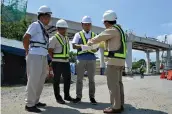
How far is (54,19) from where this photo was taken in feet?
115

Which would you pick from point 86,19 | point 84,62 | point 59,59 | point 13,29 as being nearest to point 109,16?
point 86,19

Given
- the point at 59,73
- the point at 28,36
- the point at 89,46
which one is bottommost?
the point at 59,73

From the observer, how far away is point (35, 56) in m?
5.31

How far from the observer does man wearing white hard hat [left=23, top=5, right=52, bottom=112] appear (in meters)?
5.24

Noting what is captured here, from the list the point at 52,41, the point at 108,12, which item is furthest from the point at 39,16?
the point at 108,12

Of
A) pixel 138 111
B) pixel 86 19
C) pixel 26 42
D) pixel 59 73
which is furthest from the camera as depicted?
pixel 86 19

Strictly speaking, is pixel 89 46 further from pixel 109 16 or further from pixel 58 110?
pixel 58 110

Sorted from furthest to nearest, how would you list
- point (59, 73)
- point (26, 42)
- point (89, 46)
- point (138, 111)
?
point (59, 73), point (89, 46), point (138, 111), point (26, 42)

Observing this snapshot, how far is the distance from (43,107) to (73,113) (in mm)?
817

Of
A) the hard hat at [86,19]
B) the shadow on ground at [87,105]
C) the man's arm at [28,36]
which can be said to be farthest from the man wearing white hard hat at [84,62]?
the man's arm at [28,36]

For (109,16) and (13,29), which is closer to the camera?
(109,16)

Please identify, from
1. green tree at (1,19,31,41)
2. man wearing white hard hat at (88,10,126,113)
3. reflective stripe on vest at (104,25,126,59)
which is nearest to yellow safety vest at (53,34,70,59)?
man wearing white hard hat at (88,10,126,113)

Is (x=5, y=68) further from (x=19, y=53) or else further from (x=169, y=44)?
(x=169, y=44)

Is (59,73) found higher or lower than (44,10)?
lower
